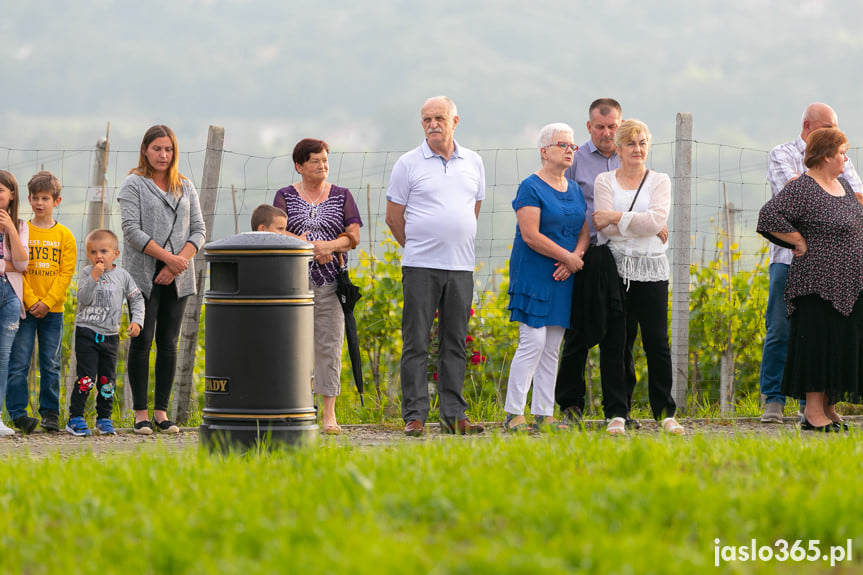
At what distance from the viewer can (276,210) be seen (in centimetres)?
645

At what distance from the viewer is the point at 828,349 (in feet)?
21.9

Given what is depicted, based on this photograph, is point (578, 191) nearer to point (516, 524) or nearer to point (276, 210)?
point (276, 210)

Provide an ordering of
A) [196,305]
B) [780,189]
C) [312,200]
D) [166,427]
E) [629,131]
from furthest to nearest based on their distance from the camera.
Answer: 1. [196,305]
2. [780,189]
3. [166,427]
4. [312,200]
5. [629,131]

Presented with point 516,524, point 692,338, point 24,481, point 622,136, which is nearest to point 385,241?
point 692,338

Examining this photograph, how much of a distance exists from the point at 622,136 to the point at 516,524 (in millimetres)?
3804

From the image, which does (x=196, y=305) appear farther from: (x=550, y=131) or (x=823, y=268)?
(x=823, y=268)

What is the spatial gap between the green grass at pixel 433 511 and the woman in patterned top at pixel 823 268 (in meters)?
2.54

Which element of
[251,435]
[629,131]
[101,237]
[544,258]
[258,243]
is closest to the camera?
[251,435]

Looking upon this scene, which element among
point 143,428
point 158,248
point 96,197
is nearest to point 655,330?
point 158,248

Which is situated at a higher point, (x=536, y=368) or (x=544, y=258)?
(x=544, y=258)

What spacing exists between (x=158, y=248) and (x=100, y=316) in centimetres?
67

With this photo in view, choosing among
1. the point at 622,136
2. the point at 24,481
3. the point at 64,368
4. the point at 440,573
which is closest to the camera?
the point at 440,573

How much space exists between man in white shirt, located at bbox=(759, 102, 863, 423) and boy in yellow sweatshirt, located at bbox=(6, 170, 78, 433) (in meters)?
5.39

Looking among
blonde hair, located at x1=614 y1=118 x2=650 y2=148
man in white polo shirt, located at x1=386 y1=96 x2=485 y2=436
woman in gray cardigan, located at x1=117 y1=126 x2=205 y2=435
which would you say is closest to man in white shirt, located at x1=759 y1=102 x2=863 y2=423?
blonde hair, located at x1=614 y1=118 x2=650 y2=148
